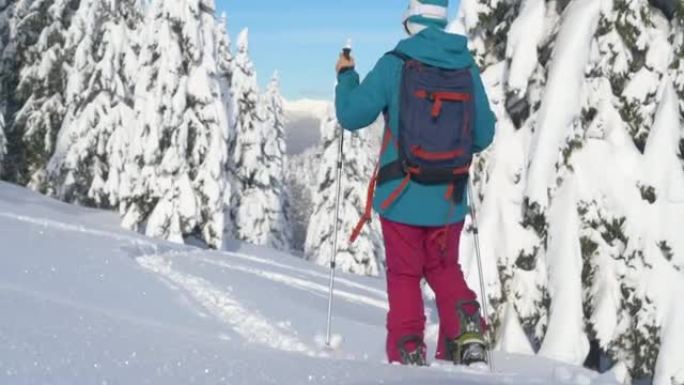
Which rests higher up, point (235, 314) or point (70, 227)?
point (70, 227)

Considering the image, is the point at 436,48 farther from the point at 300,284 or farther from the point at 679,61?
the point at 300,284

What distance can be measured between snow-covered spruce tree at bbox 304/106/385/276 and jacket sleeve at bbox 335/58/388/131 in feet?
101

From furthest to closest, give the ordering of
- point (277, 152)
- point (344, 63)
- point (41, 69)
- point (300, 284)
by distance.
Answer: point (277, 152)
point (41, 69)
point (300, 284)
point (344, 63)

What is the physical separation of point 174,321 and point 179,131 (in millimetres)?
20749

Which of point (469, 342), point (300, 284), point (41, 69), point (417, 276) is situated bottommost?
point (300, 284)

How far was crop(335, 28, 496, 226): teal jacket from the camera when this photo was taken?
509cm

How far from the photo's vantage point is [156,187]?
28250 mm

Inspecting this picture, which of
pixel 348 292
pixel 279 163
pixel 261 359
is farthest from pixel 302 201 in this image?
pixel 261 359

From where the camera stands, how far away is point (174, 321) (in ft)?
25.9

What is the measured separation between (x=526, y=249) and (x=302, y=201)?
3242 inches

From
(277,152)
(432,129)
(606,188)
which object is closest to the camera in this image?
(432,129)

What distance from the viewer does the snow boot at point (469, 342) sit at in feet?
16.5

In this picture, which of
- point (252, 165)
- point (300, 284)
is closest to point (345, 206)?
point (252, 165)

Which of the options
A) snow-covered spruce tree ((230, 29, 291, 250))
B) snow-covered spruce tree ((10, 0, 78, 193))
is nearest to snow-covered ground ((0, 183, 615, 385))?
snow-covered spruce tree ((10, 0, 78, 193))
